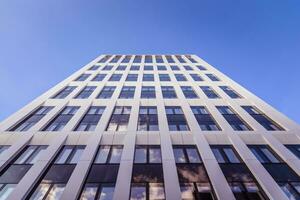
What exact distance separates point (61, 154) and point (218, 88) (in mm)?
19263

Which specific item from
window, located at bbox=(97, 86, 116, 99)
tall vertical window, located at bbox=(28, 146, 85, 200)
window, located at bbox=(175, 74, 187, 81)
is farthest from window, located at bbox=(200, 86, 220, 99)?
tall vertical window, located at bbox=(28, 146, 85, 200)

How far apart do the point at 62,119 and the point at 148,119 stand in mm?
8239

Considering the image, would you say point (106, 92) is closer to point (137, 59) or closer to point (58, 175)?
point (58, 175)

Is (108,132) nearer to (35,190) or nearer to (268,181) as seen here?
(35,190)

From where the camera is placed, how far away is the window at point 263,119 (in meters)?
17.0

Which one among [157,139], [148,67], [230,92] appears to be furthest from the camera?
[148,67]

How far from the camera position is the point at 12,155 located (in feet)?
44.0

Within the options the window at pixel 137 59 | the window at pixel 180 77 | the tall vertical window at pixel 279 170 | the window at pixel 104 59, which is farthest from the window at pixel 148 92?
the window at pixel 104 59

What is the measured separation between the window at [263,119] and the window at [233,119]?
1.60 metres

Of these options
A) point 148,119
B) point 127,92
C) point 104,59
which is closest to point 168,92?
point 127,92

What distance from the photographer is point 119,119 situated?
17.9 metres

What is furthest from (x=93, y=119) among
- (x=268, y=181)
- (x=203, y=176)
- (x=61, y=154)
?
(x=268, y=181)

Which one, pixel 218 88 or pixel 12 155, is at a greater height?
pixel 218 88

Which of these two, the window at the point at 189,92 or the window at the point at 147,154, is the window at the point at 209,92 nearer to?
the window at the point at 189,92
